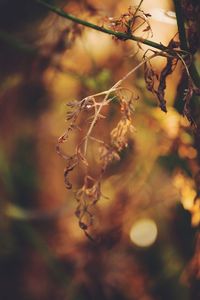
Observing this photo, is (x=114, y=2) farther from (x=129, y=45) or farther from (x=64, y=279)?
(x=64, y=279)

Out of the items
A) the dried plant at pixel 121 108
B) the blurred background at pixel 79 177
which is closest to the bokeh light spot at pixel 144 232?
the blurred background at pixel 79 177

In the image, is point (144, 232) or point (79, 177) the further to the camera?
point (79, 177)

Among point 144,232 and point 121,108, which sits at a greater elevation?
point 121,108

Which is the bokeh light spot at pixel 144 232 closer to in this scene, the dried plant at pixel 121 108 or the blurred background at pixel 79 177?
the blurred background at pixel 79 177

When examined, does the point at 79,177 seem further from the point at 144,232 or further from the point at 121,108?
the point at 121,108

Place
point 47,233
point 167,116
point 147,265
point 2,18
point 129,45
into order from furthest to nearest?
point 47,233
point 2,18
point 147,265
point 129,45
point 167,116

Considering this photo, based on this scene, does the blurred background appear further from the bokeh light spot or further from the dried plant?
the dried plant

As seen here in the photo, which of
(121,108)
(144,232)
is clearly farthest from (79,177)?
(121,108)

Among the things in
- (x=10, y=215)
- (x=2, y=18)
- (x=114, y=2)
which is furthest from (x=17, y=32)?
(x=10, y=215)
